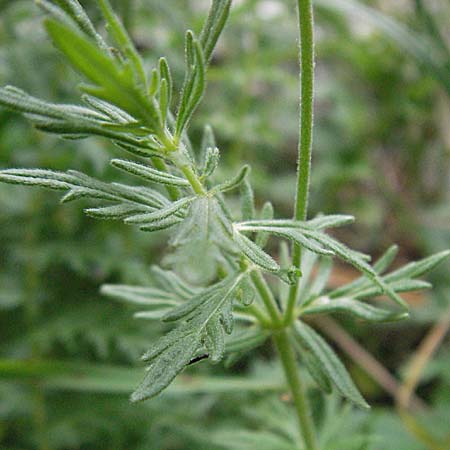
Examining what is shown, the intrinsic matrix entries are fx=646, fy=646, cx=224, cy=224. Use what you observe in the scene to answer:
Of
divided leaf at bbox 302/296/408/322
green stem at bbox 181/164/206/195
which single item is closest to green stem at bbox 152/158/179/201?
green stem at bbox 181/164/206/195

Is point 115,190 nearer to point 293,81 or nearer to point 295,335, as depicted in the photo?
point 295,335

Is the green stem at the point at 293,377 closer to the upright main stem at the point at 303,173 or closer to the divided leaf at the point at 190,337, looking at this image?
the upright main stem at the point at 303,173

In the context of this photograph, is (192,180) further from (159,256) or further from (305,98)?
(159,256)

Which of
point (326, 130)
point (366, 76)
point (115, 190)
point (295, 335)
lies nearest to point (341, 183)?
point (326, 130)

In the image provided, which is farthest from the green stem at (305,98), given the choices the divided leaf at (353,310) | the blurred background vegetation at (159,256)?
the blurred background vegetation at (159,256)

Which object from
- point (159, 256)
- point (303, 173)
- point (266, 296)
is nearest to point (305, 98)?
point (303, 173)
